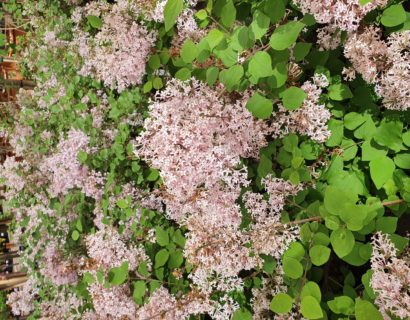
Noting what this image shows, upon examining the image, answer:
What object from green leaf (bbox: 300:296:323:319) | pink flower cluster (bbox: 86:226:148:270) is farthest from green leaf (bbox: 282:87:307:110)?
pink flower cluster (bbox: 86:226:148:270)

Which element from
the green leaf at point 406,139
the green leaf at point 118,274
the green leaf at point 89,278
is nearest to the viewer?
the green leaf at point 406,139

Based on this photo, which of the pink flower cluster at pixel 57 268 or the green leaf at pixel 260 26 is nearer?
the green leaf at pixel 260 26

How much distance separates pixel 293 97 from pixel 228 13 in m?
0.44

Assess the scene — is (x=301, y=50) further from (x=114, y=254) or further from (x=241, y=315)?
(x=114, y=254)

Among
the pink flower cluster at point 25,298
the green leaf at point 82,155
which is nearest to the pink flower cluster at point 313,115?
the green leaf at point 82,155

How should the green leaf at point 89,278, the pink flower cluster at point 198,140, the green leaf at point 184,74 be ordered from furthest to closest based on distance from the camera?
the green leaf at point 89,278 < the green leaf at point 184,74 < the pink flower cluster at point 198,140

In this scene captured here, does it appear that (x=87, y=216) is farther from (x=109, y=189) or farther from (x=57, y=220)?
(x=109, y=189)

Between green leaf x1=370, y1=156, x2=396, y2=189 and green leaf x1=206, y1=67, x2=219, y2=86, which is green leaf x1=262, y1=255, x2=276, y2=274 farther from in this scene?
green leaf x1=206, y1=67, x2=219, y2=86

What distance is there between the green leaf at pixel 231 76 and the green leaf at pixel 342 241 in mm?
726

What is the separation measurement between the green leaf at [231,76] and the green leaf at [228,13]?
0.19m

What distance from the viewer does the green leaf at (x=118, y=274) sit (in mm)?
2092

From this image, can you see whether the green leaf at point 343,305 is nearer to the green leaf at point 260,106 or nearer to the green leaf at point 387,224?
the green leaf at point 387,224

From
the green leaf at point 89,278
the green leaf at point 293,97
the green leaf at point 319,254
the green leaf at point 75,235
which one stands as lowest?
the green leaf at point 75,235

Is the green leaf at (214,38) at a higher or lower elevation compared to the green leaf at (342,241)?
higher
